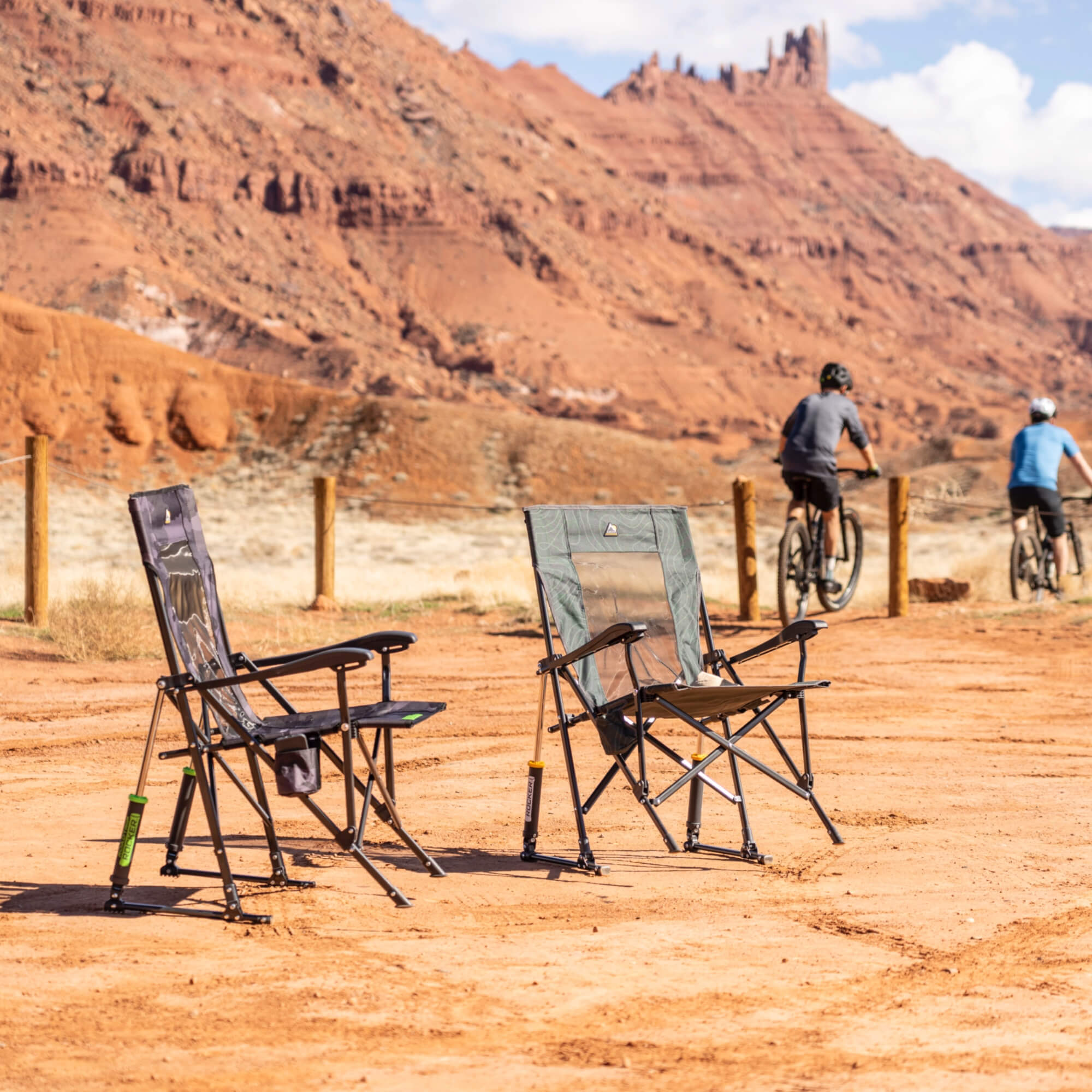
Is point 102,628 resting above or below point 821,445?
below

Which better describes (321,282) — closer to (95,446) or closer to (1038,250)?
(95,446)

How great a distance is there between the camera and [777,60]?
152m

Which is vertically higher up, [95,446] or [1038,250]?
[1038,250]

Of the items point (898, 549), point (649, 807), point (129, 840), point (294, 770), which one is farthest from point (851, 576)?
point (129, 840)

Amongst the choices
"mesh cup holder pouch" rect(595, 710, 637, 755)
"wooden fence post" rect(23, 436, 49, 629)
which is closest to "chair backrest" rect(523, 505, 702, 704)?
"mesh cup holder pouch" rect(595, 710, 637, 755)

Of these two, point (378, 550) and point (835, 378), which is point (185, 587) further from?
point (378, 550)

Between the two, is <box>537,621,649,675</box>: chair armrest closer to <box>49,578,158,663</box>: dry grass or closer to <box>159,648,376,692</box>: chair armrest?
<box>159,648,376,692</box>: chair armrest

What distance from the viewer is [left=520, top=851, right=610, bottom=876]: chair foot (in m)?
4.50

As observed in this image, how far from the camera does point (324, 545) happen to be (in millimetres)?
12500

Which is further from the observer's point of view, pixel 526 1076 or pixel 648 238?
pixel 648 238

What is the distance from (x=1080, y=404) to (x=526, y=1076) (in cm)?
8882

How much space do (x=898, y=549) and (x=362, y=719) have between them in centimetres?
799

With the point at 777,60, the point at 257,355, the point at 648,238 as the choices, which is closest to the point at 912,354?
the point at 648,238

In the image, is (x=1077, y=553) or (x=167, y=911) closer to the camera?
(x=167, y=911)
